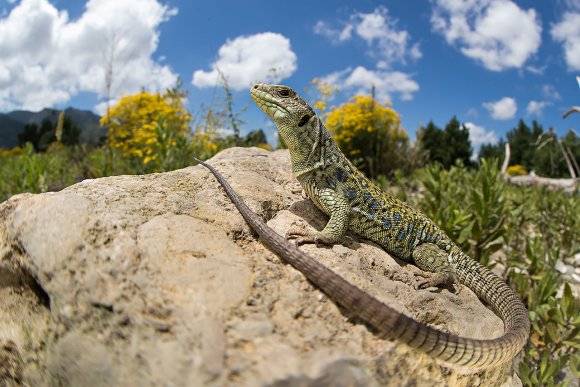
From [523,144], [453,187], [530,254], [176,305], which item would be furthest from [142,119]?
[523,144]

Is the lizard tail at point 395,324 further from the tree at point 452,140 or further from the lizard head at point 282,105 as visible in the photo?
the tree at point 452,140

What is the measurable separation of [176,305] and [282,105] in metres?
1.97

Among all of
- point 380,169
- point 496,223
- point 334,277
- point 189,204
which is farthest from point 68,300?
point 380,169

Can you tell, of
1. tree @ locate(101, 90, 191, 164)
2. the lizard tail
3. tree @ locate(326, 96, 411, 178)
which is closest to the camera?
the lizard tail

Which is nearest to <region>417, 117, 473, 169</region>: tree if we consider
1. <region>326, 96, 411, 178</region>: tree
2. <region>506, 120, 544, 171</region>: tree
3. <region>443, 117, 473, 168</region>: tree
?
<region>443, 117, 473, 168</region>: tree

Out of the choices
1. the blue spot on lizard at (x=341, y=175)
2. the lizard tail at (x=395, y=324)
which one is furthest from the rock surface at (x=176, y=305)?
the blue spot on lizard at (x=341, y=175)

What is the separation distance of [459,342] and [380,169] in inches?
493

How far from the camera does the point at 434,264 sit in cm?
342

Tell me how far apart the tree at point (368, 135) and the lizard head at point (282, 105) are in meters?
11.1

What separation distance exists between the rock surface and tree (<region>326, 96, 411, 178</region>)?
1183 centimetres

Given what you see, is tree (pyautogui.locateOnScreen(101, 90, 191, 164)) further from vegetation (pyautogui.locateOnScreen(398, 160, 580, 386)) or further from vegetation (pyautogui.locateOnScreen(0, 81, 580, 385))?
vegetation (pyautogui.locateOnScreen(398, 160, 580, 386))

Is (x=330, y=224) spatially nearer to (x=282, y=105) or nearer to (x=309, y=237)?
(x=309, y=237)

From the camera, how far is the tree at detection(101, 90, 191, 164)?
8.91 metres

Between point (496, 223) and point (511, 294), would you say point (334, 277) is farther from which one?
point (496, 223)
